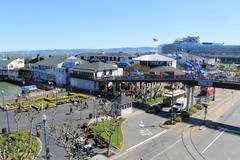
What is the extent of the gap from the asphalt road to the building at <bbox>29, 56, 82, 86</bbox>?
50564 mm

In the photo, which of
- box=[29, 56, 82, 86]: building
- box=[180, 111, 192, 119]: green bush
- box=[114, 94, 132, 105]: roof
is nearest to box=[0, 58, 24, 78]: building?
box=[29, 56, 82, 86]: building

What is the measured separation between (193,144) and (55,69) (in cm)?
6262

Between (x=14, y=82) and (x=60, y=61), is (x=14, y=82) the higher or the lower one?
the lower one

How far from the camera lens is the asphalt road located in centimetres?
3350

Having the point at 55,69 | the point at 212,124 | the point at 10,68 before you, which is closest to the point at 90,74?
the point at 55,69

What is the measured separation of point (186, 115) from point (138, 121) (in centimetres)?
1019

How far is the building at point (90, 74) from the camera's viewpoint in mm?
74625

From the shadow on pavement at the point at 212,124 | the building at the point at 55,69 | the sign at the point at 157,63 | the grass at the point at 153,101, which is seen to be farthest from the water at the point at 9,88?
the shadow on pavement at the point at 212,124

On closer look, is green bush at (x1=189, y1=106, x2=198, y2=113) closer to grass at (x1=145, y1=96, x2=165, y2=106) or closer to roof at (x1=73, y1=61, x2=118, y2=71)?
grass at (x1=145, y1=96, x2=165, y2=106)

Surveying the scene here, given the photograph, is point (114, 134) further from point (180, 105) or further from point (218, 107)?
point (218, 107)

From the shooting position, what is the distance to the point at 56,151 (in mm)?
34219

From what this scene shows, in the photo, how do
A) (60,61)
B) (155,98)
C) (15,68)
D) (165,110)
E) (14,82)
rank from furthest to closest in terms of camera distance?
(15,68) < (14,82) < (60,61) < (155,98) < (165,110)

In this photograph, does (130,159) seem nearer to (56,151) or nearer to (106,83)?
(56,151)

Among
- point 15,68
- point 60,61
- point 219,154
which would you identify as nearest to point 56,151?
point 219,154
